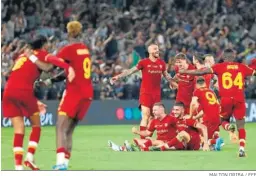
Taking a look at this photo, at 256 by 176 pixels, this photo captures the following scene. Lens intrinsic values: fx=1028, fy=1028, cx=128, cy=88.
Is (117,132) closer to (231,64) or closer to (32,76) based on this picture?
(231,64)

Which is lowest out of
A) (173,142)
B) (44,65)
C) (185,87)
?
(173,142)

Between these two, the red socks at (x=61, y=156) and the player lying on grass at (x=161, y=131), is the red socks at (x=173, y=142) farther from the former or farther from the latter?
the red socks at (x=61, y=156)

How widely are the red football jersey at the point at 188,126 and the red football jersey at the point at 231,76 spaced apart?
907mm

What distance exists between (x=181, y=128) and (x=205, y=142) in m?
0.58

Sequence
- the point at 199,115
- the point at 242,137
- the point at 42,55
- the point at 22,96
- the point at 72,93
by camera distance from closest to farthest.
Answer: the point at 42,55 → the point at 72,93 → the point at 22,96 → the point at 242,137 → the point at 199,115

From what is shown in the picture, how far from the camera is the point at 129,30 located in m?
36.1

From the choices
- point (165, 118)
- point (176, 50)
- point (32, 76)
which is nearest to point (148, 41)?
point (176, 50)

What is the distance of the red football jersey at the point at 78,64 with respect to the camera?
15812 millimetres

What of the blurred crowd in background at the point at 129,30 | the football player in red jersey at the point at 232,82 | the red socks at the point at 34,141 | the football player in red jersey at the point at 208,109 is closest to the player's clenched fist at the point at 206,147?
the football player in red jersey at the point at 208,109

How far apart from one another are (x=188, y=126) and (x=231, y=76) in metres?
1.37

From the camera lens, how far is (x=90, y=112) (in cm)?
3209

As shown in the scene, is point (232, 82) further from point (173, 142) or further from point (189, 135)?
point (173, 142)

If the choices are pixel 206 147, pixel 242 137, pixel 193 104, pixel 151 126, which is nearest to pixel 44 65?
pixel 242 137

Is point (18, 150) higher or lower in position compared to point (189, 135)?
higher
